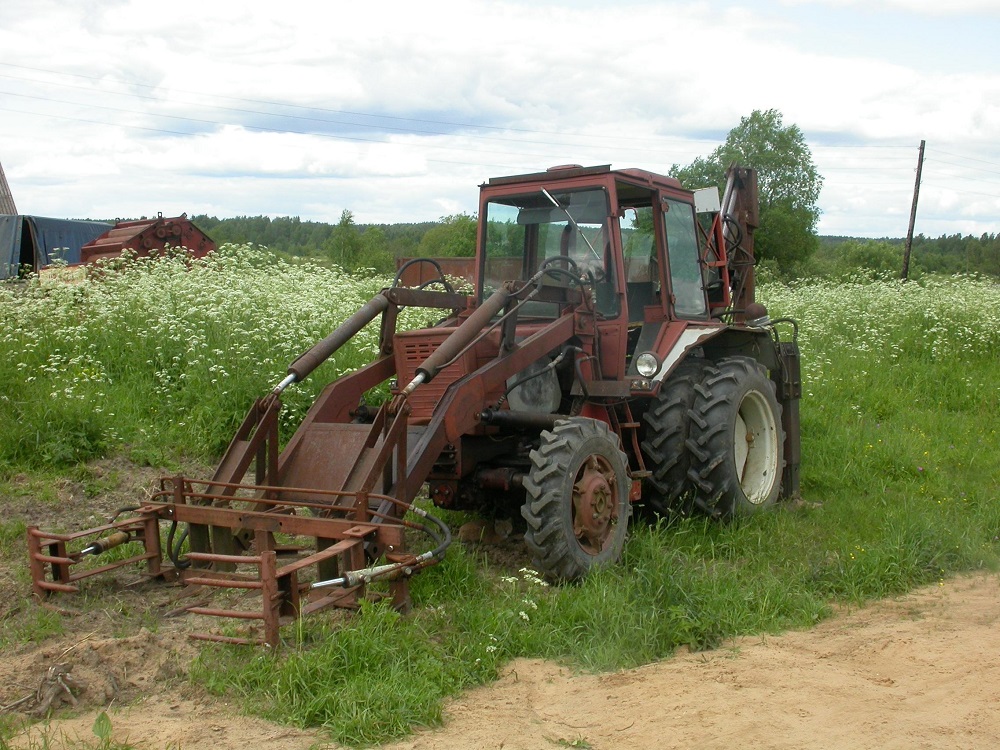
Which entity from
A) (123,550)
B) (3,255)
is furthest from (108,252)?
(123,550)

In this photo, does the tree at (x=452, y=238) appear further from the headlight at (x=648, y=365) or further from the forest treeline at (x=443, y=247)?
the headlight at (x=648, y=365)

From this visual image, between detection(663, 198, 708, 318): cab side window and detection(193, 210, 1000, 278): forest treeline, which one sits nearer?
detection(663, 198, 708, 318): cab side window

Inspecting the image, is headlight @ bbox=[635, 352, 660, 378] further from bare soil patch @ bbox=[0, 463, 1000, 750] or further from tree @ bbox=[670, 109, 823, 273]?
tree @ bbox=[670, 109, 823, 273]

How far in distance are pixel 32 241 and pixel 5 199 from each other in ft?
3.21

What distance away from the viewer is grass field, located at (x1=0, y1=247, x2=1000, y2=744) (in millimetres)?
4508

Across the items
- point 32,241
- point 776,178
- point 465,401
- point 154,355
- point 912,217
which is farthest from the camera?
point 776,178

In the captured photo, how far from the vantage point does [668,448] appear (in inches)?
277

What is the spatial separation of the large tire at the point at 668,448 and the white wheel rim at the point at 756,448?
3.23ft

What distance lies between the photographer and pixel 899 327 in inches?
601

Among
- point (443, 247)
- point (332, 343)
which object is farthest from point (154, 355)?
point (443, 247)

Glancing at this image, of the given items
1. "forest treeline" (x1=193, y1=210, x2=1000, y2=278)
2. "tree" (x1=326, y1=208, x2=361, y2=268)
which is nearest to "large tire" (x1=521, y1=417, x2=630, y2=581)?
"forest treeline" (x1=193, y1=210, x2=1000, y2=278)

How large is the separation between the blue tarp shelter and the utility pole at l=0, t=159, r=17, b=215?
57cm

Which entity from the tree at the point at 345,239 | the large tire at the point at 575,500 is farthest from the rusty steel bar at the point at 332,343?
the tree at the point at 345,239

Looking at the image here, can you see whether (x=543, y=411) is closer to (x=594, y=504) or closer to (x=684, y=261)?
(x=594, y=504)
